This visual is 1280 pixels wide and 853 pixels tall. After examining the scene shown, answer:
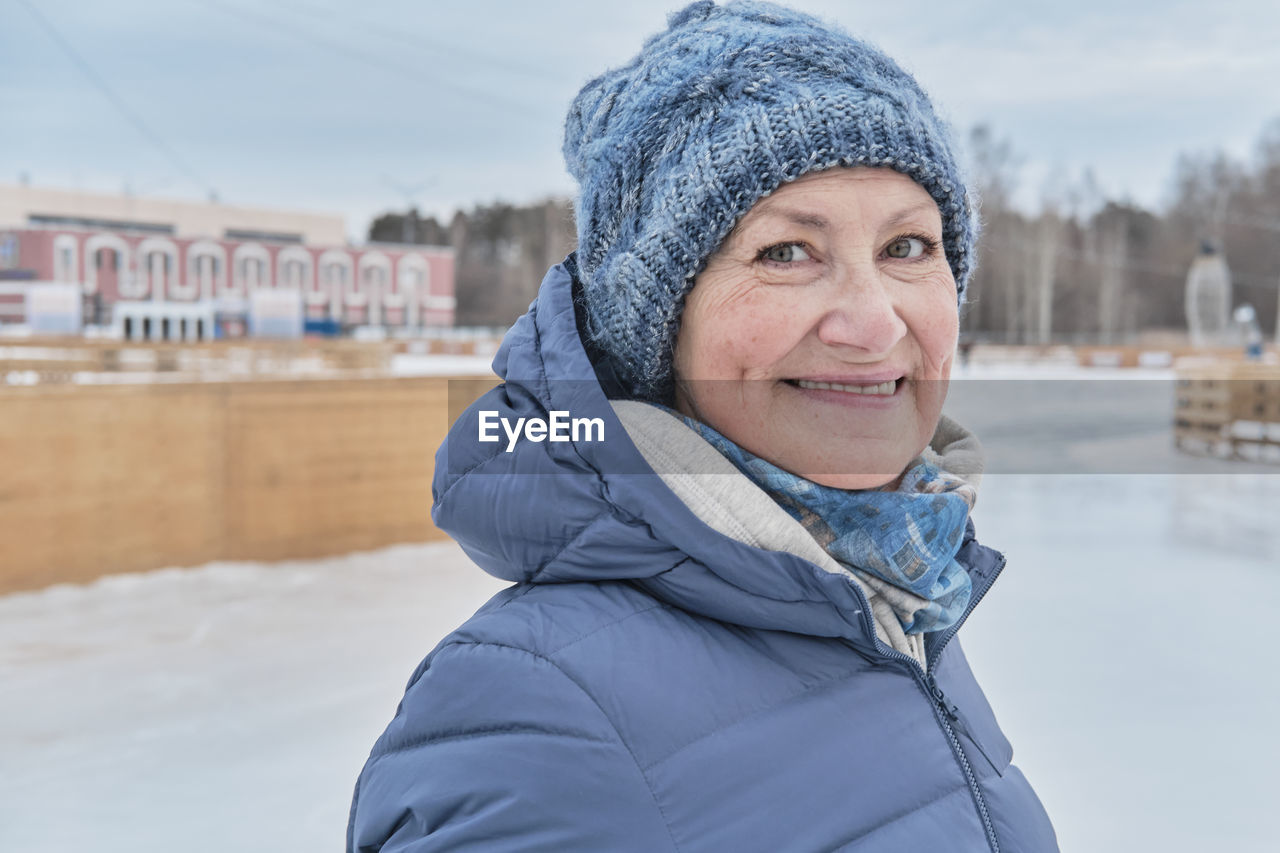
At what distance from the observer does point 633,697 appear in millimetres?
775

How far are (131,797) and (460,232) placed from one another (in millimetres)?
59668

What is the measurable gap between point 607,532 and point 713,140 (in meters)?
0.36

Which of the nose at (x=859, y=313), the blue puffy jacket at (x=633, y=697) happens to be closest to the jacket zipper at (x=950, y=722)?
the blue puffy jacket at (x=633, y=697)

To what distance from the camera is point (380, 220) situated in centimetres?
6756

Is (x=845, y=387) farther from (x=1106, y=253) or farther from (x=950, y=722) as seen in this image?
(x=1106, y=253)

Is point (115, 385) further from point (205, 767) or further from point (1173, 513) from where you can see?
point (1173, 513)

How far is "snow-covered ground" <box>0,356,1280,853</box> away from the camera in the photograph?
2.87 metres

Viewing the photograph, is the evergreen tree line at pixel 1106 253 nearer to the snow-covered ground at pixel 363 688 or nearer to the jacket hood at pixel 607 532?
the snow-covered ground at pixel 363 688

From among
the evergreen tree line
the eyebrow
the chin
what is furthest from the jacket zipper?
the evergreen tree line

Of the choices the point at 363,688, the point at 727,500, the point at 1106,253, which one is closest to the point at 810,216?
the point at 727,500

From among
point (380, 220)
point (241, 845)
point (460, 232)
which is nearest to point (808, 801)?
point (241, 845)

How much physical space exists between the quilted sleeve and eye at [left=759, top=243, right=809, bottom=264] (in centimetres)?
40

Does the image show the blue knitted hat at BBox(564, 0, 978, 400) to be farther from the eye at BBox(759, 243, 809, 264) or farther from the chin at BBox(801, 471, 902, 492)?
the chin at BBox(801, 471, 902, 492)

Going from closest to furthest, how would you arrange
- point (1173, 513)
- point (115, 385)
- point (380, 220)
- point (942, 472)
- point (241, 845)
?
1. point (942, 472)
2. point (241, 845)
3. point (115, 385)
4. point (1173, 513)
5. point (380, 220)
